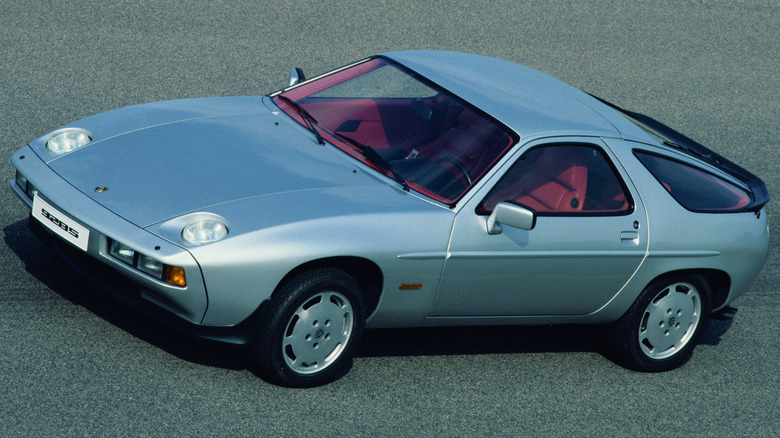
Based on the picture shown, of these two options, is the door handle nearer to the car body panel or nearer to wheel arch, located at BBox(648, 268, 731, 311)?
the car body panel

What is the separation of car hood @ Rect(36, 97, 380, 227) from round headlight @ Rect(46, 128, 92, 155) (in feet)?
0.20

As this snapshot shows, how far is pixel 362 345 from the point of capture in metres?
5.55

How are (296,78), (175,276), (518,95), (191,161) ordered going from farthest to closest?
1. (296,78)
2. (518,95)
3. (191,161)
4. (175,276)

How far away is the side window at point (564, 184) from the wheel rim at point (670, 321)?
71 centimetres

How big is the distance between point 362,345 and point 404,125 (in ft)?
4.39

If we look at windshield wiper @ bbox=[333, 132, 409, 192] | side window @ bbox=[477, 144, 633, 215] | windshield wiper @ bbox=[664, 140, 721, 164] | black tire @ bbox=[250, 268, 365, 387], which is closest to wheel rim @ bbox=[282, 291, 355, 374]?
black tire @ bbox=[250, 268, 365, 387]

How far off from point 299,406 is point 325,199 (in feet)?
3.46

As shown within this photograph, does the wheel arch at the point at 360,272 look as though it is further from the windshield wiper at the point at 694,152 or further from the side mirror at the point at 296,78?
the windshield wiper at the point at 694,152

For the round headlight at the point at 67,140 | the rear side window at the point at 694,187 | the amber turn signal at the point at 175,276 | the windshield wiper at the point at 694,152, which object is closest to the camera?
the amber turn signal at the point at 175,276

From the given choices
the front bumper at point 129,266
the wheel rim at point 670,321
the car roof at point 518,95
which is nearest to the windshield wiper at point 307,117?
the car roof at point 518,95

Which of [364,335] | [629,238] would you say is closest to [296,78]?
[364,335]

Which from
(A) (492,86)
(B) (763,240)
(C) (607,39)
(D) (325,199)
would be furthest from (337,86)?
(C) (607,39)

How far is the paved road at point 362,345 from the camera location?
15.4 feet

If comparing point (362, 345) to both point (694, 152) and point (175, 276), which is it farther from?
point (694, 152)
